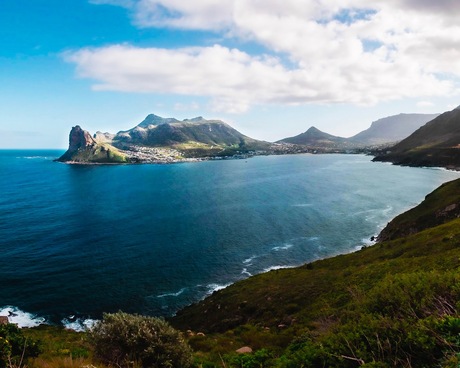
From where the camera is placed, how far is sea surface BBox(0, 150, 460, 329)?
60.7 meters

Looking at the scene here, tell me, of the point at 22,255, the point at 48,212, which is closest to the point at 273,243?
the point at 22,255

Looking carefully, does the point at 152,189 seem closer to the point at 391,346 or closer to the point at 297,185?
the point at 297,185

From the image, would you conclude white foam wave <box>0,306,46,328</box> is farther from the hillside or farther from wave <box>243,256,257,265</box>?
wave <box>243,256,257,265</box>

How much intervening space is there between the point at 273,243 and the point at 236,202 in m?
56.7

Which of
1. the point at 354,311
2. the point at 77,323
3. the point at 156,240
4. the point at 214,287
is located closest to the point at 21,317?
the point at 77,323

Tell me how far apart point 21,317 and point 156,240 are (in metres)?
42.2

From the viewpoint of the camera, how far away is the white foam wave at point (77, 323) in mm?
50812

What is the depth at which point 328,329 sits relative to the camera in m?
19.8

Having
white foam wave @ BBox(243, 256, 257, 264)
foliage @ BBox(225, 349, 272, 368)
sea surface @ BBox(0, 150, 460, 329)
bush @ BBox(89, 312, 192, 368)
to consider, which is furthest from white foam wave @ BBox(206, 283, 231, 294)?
bush @ BBox(89, 312, 192, 368)

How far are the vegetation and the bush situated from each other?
0.05 m

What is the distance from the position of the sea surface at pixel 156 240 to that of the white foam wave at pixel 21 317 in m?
0.16

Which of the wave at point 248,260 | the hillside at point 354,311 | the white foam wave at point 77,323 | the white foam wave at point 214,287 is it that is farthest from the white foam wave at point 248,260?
the white foam wave at point 77,323

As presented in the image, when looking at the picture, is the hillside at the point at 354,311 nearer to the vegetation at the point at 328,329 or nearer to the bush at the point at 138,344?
the vegetation at the point at 328,329

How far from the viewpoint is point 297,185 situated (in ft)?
627
